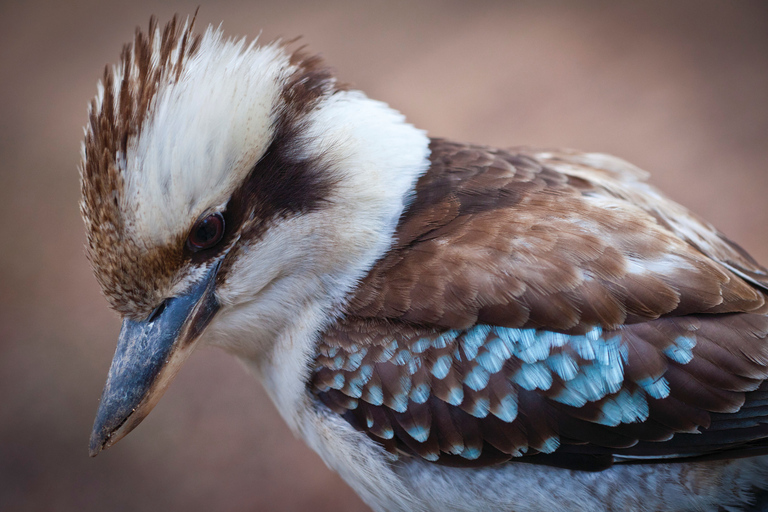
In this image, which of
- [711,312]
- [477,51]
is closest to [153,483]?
[711,312]

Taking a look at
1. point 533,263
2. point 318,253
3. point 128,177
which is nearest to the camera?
point 128,177

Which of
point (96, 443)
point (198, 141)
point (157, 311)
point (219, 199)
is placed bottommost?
point (96, 443)

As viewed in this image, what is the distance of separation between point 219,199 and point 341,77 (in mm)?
2988

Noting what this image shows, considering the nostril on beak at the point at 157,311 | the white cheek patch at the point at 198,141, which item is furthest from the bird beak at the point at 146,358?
the white cheek patch at the point at 198,141

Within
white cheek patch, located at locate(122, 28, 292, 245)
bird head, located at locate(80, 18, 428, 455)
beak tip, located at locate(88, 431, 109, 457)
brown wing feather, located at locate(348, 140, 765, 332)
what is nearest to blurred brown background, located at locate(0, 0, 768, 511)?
beak tip, located at locate(88, 431, 109, 457)

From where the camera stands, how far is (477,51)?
17.0 feet

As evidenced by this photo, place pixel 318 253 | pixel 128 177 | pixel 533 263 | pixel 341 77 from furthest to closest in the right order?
pixel 341 77 < pixel 318 253 < pixel 533 263 < pixel 128 177

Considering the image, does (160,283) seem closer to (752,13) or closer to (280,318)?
(280,318)

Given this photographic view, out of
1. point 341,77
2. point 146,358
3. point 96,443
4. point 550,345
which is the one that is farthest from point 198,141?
point 341,77

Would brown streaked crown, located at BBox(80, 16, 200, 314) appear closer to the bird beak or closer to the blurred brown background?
the bird beak

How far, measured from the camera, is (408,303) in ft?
5.29

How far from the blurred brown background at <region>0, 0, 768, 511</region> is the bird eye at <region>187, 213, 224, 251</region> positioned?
2154 millimetres

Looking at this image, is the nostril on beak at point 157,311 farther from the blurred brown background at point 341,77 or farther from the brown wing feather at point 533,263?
the blurred brown background at point 341,77

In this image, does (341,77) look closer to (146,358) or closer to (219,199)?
(219,199)
